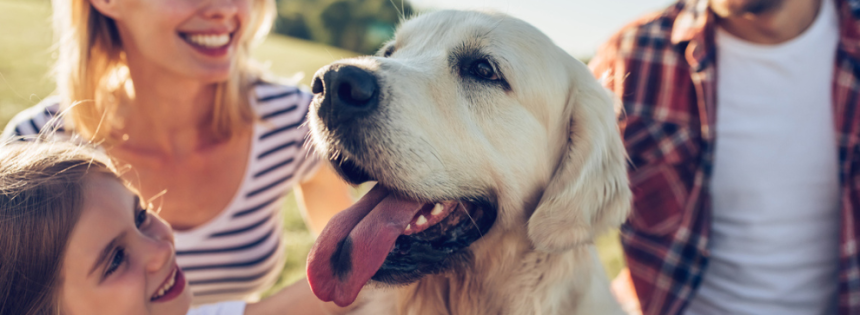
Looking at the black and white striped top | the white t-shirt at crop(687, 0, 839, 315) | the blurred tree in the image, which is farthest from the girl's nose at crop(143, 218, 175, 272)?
the blurred tree

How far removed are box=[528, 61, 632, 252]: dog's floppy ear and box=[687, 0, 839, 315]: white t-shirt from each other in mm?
1205

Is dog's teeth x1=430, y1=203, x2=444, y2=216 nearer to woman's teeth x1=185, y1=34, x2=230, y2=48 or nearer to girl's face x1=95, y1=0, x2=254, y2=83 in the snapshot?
girl's face x1=95, y1=0, x2=254, y2=83

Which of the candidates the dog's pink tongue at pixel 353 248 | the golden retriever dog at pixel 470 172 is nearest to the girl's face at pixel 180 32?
the golden retriever dog at pixel 470 172

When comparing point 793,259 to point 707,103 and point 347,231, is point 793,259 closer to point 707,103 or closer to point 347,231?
point 707,103

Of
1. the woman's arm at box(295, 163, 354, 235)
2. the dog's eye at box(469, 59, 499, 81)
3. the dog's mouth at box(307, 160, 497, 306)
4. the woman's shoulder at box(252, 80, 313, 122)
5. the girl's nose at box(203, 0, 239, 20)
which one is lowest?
the woman's arm at box(295, 163, 354, 235)

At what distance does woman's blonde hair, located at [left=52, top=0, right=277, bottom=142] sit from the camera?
2.61 m

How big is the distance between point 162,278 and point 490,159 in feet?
4.30

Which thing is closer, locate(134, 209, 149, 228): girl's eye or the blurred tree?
locate(134, 209, 149, 228): girl's eye

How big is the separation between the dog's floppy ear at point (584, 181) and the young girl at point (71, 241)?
55.1 inches

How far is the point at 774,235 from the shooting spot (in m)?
2.75

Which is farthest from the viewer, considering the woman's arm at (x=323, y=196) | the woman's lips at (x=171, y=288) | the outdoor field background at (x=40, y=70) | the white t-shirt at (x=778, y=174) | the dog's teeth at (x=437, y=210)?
the outdoor field background at (x=40, y=70)

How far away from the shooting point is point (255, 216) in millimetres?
3008

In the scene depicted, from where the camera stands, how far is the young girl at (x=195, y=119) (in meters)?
2.56

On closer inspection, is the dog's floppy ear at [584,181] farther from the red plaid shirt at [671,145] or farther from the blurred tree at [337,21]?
the blurred tree at [337,21]
